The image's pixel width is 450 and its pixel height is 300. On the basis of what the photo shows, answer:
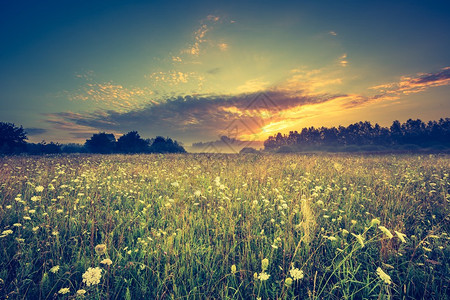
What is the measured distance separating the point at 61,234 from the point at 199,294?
255 centimetres

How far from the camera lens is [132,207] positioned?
438cm

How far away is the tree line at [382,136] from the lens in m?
66.4

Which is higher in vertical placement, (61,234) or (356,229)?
(61,234)

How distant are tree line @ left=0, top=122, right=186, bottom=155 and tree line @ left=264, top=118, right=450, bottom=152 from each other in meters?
48.7

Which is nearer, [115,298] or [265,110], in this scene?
[115,298]

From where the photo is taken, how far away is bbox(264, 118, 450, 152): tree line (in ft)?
218

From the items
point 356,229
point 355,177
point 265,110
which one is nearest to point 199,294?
point 356,229

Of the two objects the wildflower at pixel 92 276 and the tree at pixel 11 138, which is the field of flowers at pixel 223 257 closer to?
the wildflower at pixel 92 276

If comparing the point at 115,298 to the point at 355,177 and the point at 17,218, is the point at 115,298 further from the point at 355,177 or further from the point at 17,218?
the point at 355,177

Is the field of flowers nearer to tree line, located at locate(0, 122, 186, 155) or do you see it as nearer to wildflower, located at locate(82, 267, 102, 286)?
wildflower, located at locate(82, 267, 102, 286)

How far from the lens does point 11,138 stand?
3191 cm

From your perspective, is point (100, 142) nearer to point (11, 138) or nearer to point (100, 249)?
point (11, 138)

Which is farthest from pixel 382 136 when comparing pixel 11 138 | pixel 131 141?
pixel 11 138

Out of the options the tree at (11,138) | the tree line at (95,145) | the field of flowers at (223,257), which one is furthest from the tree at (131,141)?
the field of flowers at (223,257)
